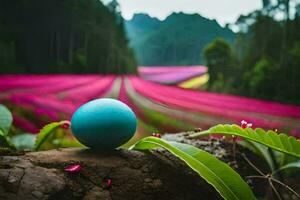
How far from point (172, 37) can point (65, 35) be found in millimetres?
981

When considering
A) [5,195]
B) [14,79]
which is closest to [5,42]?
[14,79]

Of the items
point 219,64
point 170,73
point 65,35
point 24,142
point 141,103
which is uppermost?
point 65,35

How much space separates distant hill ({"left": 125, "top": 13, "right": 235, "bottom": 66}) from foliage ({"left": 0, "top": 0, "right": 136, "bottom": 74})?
0.81ft

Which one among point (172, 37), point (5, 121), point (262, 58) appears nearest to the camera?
point (5, 121)

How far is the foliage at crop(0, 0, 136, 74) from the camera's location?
425cm

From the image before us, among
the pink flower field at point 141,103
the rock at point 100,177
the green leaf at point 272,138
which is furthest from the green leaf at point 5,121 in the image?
the pink flower field at point 141,103

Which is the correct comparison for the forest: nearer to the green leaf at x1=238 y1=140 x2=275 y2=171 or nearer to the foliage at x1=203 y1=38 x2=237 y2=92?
the foliage at x1=203 y1=38 x2=237 y2=92

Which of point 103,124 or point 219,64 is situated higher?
point 219,64

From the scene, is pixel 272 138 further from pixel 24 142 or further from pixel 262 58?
pixel 262 58

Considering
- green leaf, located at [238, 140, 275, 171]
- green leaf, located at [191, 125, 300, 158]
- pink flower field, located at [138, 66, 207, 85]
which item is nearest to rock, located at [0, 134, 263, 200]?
green leaf, located at [191, 125, 300, 158]

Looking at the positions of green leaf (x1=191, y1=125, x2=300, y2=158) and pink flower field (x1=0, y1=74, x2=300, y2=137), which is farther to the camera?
pink flower field (x1=0, y1=74, x2=300, y2=137)

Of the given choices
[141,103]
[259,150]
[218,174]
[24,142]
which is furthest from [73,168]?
[141,103]

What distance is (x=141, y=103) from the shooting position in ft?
13.6

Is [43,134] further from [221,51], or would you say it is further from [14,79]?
[221,51]
